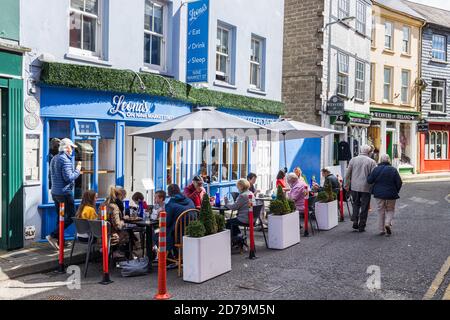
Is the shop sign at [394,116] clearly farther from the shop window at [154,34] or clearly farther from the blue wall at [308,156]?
the shop window at [154,34]

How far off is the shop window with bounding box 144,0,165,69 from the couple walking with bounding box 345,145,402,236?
5.67m

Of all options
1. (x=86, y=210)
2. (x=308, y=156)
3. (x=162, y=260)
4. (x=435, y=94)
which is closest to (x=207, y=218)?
(x=162, y=260)

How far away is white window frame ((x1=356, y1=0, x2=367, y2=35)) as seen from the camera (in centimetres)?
2333

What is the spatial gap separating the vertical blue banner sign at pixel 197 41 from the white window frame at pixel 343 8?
39.1ft

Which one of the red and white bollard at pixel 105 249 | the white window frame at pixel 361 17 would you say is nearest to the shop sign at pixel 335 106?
the white window frame at pixel 361 17

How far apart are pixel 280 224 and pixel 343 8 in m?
16.4

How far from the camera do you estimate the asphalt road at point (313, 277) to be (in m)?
6.15

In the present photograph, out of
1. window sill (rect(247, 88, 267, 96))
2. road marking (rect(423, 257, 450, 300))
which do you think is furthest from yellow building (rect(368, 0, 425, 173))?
road marking (rect(423, 257, 450, 300))

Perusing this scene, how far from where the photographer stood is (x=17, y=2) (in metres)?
8.26

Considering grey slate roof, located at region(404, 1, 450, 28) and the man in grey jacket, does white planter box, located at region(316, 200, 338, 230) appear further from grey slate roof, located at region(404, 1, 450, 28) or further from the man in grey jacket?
grey slate roof, located at region(404, 1, 450, 28)

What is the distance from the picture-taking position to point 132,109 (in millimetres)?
10633

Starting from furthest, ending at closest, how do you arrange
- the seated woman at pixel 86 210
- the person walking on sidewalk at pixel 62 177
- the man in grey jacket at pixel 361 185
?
the man in grey jacket at pixel 361 185 < the person walking on sidewalk at pixel 62 177 < the seated woman at pixel 86 210
